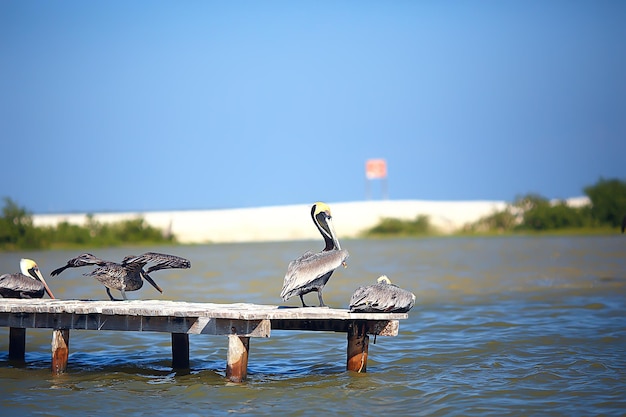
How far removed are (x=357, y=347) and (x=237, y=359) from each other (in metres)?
1.23

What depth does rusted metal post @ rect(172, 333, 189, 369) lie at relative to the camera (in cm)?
1109

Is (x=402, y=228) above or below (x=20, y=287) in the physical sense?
above

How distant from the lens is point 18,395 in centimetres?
978

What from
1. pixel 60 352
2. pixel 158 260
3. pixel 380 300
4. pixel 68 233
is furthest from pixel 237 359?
pixel 68 233

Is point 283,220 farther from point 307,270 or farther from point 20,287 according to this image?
point 307,270

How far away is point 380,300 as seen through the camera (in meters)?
9.53

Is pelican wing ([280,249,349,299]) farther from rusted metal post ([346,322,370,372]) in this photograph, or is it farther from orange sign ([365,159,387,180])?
orange sign ([365,159,387,180])

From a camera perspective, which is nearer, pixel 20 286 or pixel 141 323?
pixel 141 323

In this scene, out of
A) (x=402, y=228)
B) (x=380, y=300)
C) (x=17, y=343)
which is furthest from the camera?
(x=402, y=228)

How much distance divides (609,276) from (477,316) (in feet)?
21.1

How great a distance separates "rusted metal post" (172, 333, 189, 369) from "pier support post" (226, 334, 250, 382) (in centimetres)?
124

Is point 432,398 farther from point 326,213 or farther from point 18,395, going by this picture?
point 18,395

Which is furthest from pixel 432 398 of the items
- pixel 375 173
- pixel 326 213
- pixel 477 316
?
pixel 375 173

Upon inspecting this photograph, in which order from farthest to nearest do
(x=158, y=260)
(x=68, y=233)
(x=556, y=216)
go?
(x=556, y=216)
(x=68, y=233)
(x=158, y=260)
